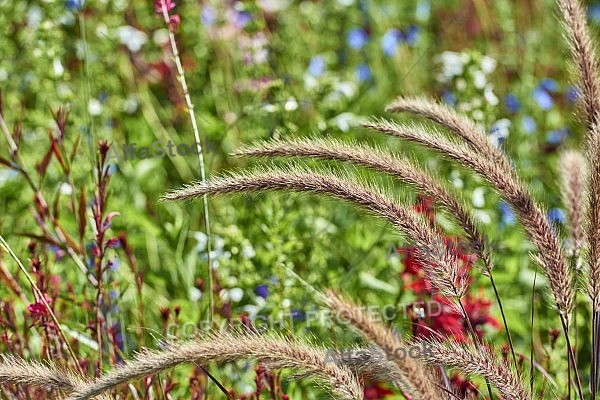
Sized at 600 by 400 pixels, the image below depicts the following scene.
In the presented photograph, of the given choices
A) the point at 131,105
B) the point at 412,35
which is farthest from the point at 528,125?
the point at 131,105

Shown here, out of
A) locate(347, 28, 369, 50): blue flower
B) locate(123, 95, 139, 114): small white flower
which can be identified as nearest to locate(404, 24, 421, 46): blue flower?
locate(347, 28, 369, 50): blue flower

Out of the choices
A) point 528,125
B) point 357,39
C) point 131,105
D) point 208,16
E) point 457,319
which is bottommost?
point 457,319

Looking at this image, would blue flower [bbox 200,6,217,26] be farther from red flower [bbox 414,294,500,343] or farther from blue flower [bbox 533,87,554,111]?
red flower [bbox 414,294,500,343]

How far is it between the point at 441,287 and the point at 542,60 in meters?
4.25

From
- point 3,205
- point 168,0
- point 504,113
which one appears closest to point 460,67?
point 504,113

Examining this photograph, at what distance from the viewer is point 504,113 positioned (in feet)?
15.7

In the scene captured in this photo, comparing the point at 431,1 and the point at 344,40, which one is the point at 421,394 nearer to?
the point at 344,40

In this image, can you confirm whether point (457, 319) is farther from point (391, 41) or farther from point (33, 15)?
point (33, 15)

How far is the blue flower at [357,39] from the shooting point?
5.27 m

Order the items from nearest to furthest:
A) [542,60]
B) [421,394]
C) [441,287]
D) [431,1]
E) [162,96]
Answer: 1. [421,394]
2. [441,287]
3. [162,96]
4. [542,60]
5. [431,1]

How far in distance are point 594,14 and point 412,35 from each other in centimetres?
155

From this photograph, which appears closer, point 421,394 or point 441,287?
point 421,394

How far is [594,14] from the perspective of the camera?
6121 millimetres

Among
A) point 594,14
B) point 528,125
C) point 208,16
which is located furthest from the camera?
point 594,14
